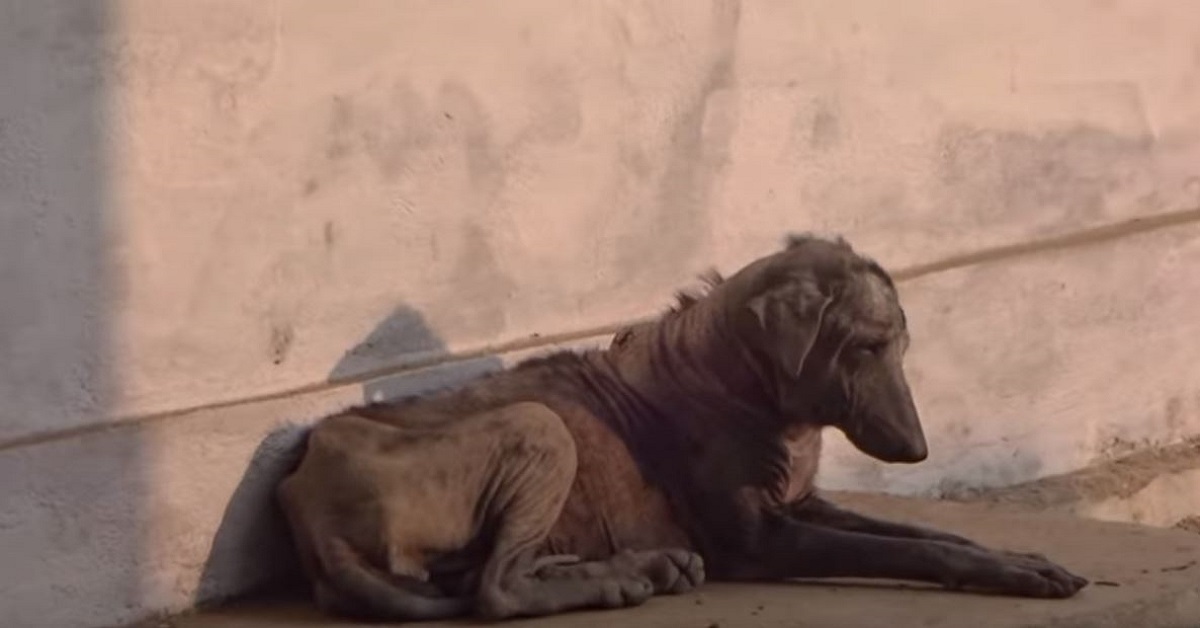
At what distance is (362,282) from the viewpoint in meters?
5.98

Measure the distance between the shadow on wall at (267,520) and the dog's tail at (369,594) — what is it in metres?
0.27

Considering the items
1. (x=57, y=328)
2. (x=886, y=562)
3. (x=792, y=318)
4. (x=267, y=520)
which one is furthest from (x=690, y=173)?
(x=57, y=328)

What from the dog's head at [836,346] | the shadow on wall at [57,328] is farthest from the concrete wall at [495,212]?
the dog's head at [836,346]

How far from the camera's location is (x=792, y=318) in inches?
227

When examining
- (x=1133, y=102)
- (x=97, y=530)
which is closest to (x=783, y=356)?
(x=97, y=530)

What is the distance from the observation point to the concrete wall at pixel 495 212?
18.1 ft

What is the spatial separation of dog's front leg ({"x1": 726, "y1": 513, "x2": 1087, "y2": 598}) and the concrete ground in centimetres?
3

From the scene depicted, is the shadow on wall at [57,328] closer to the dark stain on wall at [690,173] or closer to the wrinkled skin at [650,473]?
the wrinkled skin at [650,473]

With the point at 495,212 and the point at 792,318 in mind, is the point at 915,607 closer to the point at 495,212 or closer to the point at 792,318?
the point at 792,318

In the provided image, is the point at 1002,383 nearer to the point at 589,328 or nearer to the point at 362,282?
the point at 589,328

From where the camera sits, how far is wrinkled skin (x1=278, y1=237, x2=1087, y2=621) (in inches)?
221

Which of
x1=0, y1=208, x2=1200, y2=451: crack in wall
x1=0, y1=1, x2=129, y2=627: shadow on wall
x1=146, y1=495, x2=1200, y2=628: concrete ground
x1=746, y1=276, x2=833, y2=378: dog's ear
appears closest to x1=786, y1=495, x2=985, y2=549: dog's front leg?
x1=146, y1=495, x2=1200, y2=628: concrete ground

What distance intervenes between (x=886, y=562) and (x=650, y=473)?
54cm

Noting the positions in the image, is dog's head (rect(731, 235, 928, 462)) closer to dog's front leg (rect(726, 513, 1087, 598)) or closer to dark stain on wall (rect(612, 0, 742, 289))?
dog's front leg (rect(726, 513, 1087, 598))
